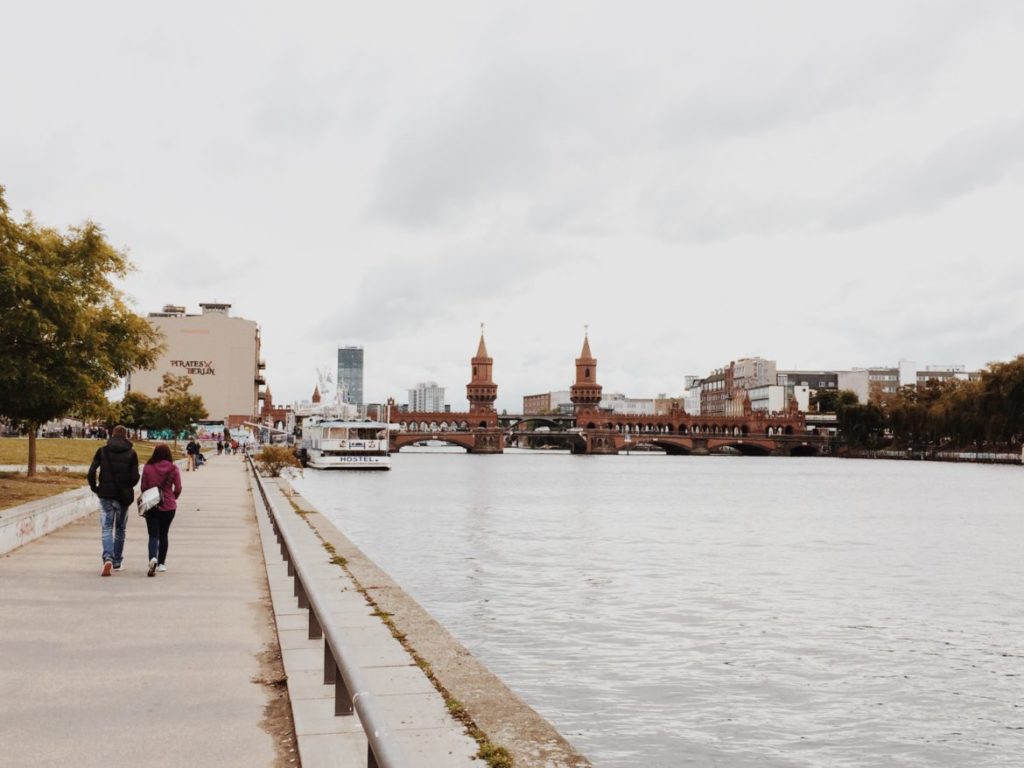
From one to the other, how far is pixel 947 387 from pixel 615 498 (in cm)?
10287

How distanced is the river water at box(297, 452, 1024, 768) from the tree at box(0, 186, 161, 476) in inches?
383

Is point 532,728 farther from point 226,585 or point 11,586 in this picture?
point 11,586

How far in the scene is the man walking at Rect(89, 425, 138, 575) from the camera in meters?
15.2

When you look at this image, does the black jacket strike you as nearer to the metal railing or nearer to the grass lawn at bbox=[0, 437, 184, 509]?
the metal railing

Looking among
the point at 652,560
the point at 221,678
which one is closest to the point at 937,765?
the point at 221,678

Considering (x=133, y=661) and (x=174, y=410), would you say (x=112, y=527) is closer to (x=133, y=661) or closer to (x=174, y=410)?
(x=133, y=661)

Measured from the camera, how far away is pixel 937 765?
10891 millimetres

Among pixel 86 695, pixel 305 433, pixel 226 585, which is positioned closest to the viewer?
pixel 86 695

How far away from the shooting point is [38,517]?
20375 millimetres

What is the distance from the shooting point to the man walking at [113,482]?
49.8 ft

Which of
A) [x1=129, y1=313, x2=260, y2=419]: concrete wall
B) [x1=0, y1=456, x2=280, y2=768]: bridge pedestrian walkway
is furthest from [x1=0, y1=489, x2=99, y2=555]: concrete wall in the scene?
[x1=129, y1=313, x2=260, y2=419]: concrete wall

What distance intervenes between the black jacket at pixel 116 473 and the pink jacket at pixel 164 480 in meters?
0.32

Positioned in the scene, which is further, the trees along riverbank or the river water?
the trees along riverbank

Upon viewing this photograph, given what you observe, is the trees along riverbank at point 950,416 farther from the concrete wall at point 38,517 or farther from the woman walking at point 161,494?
the woman walking at point 161,494
